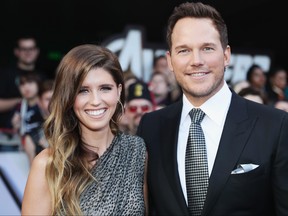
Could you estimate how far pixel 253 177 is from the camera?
2.16 metres

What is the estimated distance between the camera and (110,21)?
10.5m

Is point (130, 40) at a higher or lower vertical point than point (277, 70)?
higher

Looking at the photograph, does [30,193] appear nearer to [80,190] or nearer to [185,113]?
[80,190]

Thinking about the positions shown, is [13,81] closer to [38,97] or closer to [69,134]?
[38,97]

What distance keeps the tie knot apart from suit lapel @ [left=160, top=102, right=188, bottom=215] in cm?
13

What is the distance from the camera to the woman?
83.7 inches

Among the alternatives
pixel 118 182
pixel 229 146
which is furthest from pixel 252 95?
pixel 118 182

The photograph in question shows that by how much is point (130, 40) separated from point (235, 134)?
16.4 feet

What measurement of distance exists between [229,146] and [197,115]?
0.22m

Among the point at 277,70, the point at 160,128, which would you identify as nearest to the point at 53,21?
the point at 277,70

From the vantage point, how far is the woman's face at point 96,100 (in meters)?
2.26

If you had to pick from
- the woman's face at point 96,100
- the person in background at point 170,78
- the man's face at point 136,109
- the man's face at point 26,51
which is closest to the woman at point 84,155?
the woman's face at point 96,100

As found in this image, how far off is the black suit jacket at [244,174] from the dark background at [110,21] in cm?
662

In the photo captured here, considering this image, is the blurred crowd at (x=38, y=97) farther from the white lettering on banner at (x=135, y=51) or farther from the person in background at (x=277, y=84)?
the white lettering on banner at (x=135, y=51)
